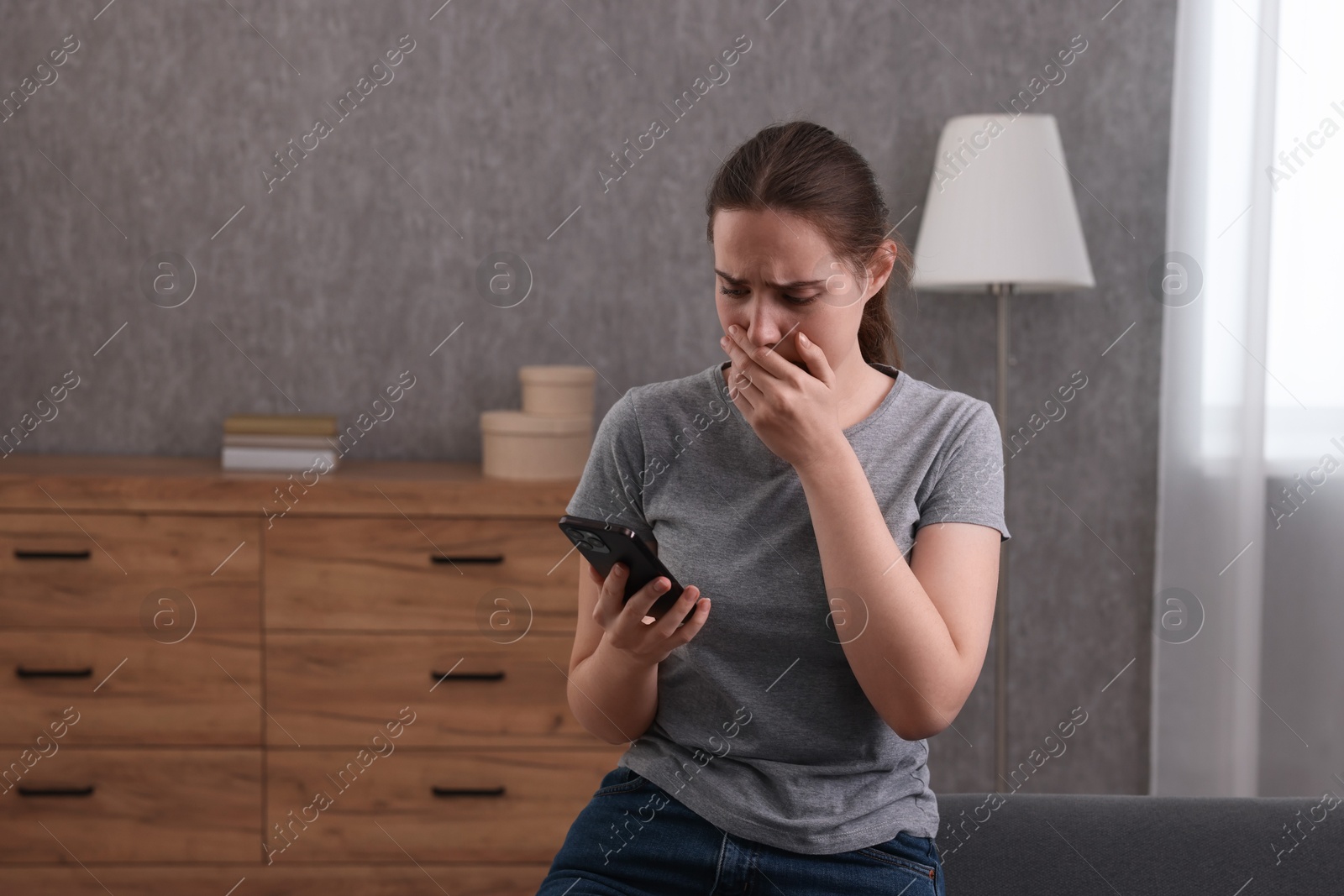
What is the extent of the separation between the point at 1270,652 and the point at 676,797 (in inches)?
61.3

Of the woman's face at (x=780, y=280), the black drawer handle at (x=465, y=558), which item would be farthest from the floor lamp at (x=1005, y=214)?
Result: the woman's face at (x=780, y=280)

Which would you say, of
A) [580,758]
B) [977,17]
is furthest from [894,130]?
[580,758]

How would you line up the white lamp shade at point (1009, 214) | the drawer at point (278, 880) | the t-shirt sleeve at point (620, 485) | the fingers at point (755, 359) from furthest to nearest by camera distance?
the white lamp shade at point (1009, 214)
the drawer at point (278, 880)
the t-shirt sleeve at point (620, 485)
the fingers at point (755, 359)

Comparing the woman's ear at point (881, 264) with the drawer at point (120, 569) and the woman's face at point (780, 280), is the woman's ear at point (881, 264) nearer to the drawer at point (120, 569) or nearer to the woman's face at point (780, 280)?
the woman's face at point (780, 280)

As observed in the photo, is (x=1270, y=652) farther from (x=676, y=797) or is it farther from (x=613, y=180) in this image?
(x=613, y=180)

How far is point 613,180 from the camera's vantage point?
2.54 m

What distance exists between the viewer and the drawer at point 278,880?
2109 millimetres

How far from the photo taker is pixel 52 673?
2.10 meters

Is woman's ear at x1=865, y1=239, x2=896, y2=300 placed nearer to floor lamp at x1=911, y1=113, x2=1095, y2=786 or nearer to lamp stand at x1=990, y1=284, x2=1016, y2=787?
floor lamp at x1=911, y1=113, x2=1095, y2=786

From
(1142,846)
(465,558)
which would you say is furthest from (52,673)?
(1142,846)

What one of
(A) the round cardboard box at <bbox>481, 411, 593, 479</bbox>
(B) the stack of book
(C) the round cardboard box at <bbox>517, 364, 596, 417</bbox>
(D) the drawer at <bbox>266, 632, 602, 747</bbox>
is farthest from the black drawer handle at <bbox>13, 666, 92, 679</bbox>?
(C) the round cardboard box at <bbox>517, 364, 596, 417</bbox>

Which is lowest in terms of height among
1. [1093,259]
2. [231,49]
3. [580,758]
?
[580,758]

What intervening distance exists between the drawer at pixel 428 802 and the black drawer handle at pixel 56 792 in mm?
347

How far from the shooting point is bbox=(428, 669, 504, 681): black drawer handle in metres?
2.14
